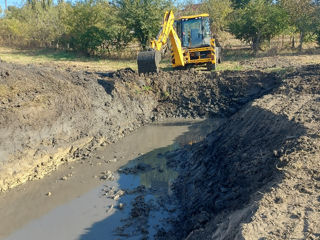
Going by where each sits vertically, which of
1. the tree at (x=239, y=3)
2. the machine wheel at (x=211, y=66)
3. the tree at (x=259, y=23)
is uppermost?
the tree at (x=239, y=3)

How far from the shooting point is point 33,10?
1457 inches

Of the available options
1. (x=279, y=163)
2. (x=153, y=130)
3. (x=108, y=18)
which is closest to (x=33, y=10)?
(x=108, y=18)

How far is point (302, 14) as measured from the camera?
864 inches

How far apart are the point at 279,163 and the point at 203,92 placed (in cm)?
891

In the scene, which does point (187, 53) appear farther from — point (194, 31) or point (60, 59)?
point (60, 59)

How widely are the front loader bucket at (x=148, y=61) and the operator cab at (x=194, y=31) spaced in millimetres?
3145

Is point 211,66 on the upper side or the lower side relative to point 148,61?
lower

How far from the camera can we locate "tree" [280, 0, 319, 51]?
2130 centimetres

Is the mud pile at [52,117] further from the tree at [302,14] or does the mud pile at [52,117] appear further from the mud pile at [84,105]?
the tree at [302,14]

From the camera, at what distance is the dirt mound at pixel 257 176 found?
12.7 ft

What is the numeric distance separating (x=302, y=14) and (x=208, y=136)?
1734 centimetres

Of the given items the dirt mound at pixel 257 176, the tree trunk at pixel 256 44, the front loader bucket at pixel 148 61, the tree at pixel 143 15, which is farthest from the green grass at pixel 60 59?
the dirt mound at pixel 257 176

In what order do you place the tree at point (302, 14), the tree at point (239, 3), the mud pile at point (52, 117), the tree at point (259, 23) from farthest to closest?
the tree at point (239, 3) → the tree at point (259, 23) → the tree at point (302, 14) → the mud pile at point (52, 117)

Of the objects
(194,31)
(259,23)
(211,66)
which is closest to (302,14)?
(259,23)
